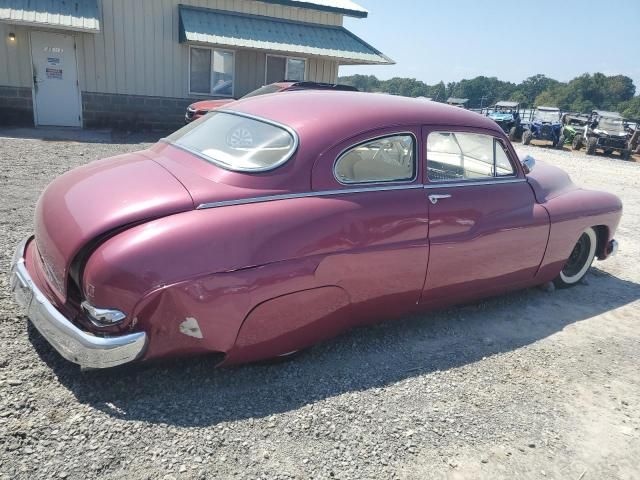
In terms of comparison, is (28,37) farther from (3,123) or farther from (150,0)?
(150,0)

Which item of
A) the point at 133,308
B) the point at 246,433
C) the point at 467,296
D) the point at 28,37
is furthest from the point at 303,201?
the point at 28,37

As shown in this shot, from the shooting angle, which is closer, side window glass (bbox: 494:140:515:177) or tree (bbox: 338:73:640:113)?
side window glass (bbox: 494:140:515:177)

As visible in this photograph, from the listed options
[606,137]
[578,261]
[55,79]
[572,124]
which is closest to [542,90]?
[572,124]

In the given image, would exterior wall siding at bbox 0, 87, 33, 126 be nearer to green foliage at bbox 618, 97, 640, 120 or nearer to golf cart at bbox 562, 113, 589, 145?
golf cart at bbox 562, 113, 589, 145

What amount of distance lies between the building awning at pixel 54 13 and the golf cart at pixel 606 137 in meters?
16.8

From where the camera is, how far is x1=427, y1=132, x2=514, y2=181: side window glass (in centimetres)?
346

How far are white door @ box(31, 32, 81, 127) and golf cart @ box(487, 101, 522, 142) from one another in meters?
15.6

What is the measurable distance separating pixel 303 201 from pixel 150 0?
12.5m

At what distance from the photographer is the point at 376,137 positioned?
3154 millimetres

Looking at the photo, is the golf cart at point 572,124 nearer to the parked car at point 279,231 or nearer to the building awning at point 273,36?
the building awning at point 273,36

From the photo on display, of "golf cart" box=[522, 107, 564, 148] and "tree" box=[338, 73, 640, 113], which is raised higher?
"tree" box=[338, 73, 640, 113]

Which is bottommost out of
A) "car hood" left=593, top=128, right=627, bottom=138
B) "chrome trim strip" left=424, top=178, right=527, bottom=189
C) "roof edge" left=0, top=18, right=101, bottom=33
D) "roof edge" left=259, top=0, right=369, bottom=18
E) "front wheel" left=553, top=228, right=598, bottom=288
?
"front wheel" left=553, top=228, right=598, bottom=288

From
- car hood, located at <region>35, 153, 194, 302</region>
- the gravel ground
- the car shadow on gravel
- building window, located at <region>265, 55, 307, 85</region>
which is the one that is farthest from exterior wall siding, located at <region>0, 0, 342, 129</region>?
the car shadow on gravel

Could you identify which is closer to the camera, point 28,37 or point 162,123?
point 28,37
